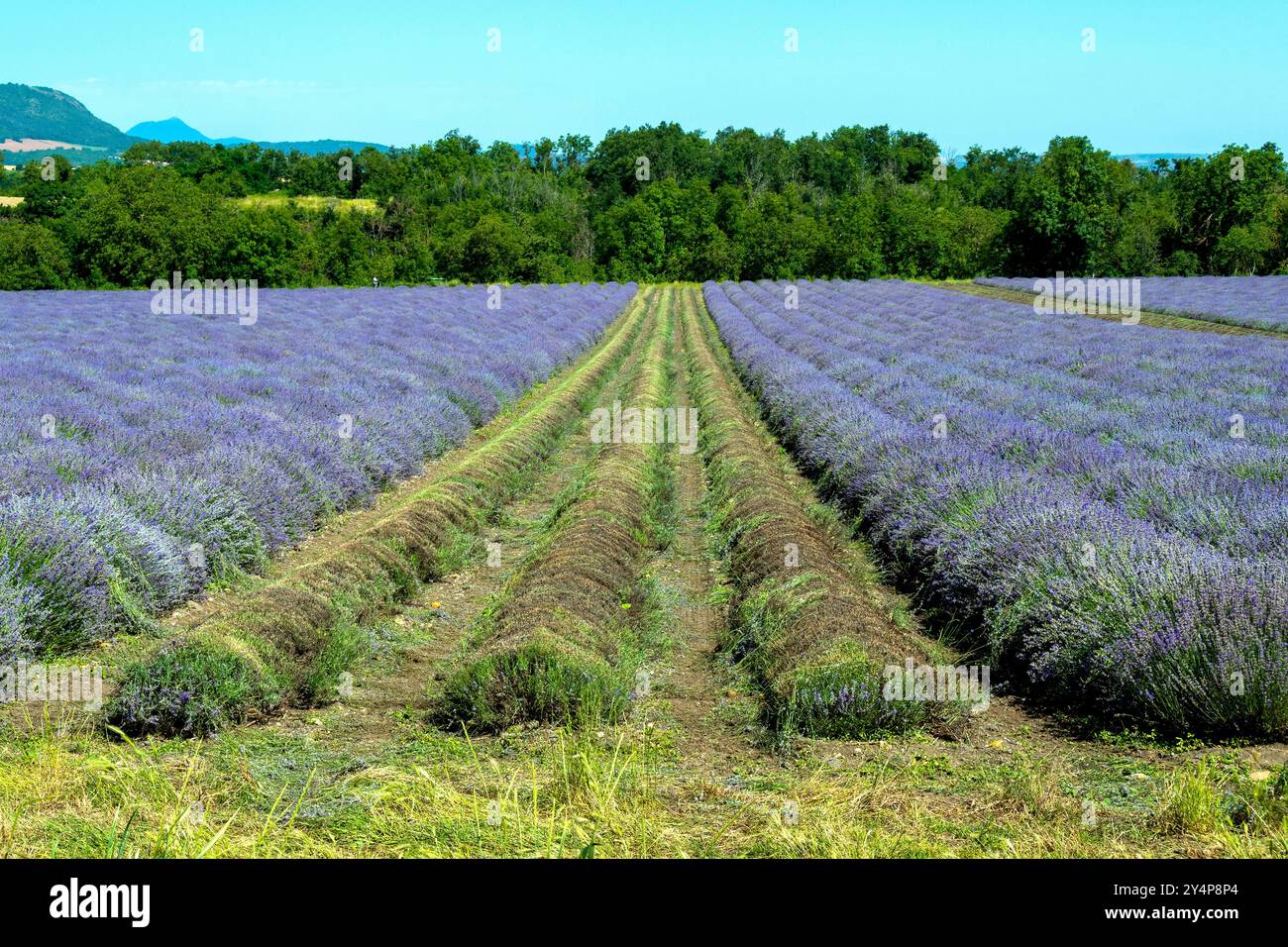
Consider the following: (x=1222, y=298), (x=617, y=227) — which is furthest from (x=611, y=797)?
(x=617, y=227)

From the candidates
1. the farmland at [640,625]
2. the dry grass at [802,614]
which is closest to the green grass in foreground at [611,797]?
the farmland at [640,625]

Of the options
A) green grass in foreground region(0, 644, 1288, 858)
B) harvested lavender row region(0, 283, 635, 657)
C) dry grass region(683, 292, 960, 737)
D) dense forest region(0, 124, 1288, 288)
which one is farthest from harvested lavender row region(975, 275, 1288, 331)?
green grass in foreground region(0, 644, 1288, 858)

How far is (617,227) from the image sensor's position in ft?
228

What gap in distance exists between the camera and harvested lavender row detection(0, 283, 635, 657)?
5715 millimetres

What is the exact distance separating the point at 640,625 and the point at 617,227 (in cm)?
6550

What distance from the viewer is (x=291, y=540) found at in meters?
8.11

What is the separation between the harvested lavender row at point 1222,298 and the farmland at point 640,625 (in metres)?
16.9

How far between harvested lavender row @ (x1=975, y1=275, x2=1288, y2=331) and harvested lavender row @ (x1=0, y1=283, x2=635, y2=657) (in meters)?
19.5

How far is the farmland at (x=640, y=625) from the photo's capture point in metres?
3.50

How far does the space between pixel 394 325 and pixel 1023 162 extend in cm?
9897

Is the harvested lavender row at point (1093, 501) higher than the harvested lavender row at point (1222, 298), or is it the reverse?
the harvested lavender row at point (1222, 298)

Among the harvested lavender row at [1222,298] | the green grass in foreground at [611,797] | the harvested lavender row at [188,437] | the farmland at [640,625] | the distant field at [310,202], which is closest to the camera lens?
the green grass in foreground at [611,797]

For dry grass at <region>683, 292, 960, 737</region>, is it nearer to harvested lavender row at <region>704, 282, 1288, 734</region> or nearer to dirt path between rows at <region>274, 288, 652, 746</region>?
harvested lavender row at <region>704, 282, 1288, 734</region>

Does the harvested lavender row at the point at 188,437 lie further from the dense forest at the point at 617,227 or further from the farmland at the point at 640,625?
Result: the dense forest at the point at 617,227
